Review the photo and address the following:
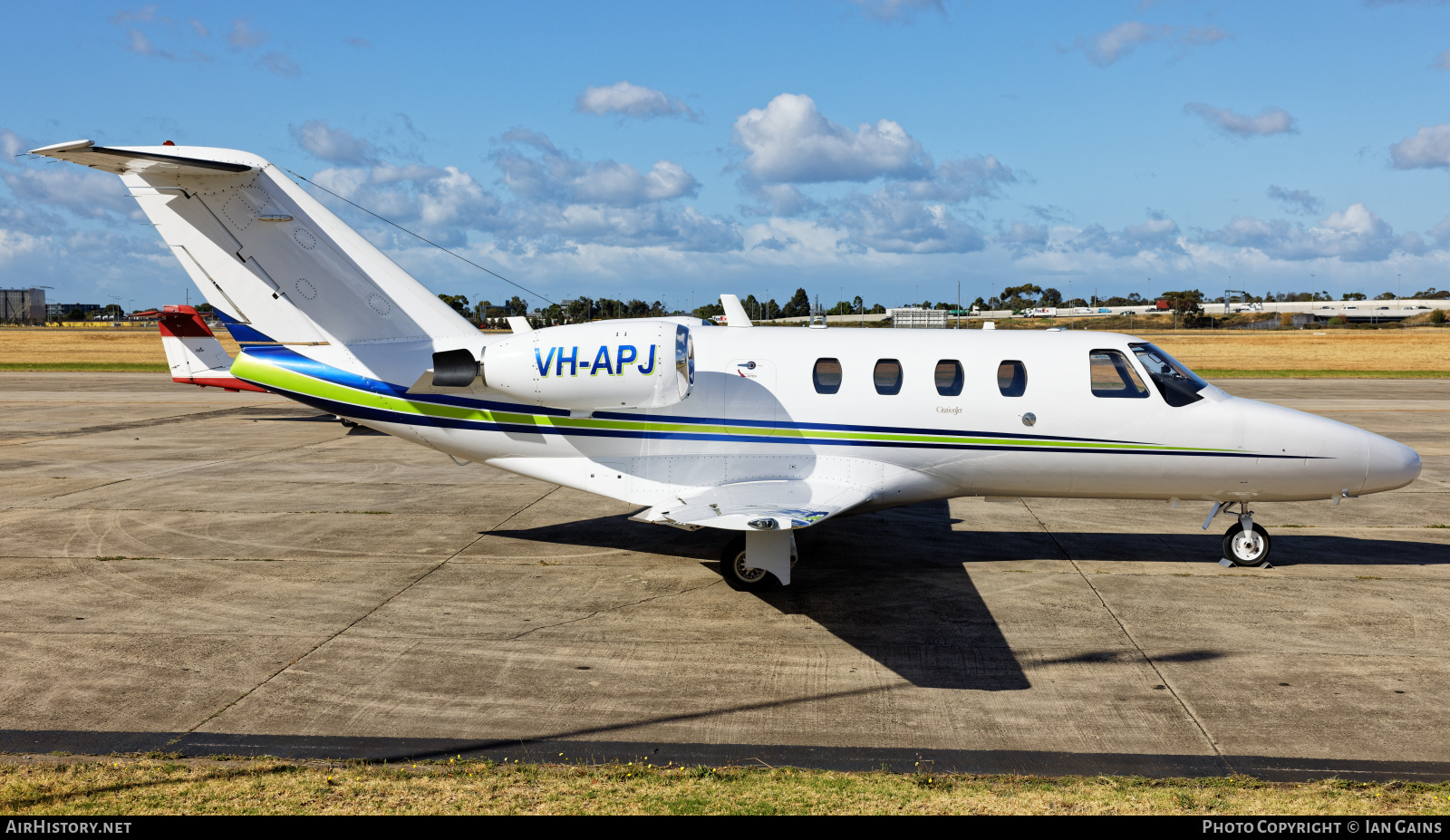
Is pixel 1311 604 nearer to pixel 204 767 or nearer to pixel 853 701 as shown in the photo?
pixel 853 701

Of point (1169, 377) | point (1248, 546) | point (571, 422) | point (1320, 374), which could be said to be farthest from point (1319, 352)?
point (571, 422)

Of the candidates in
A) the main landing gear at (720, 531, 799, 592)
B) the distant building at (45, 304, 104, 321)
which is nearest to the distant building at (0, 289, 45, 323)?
the distant building at (45, 304, 104, 321)

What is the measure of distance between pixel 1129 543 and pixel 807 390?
5591 millimetres

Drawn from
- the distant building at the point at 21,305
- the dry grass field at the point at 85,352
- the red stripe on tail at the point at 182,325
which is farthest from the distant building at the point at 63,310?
the red stripe on tail at the point at 182,325

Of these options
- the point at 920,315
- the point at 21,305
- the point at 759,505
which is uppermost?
the point at 21,305

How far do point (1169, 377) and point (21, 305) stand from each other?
8576 inches

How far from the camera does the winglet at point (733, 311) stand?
1419 cm

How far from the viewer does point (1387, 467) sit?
10672mm

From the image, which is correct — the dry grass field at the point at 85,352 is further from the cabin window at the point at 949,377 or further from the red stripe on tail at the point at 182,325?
the cabin window at the point at 949,377

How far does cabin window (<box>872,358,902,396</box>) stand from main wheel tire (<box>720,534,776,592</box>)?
2442mm

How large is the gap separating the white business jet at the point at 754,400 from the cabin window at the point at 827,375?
0.06 ft

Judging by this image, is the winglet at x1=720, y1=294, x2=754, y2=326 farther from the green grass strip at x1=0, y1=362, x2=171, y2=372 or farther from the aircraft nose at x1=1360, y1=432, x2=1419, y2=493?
the green grass strip at x1=0, y1=362, x2=171, y2=372

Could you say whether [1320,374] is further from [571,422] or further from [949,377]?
[571,422]

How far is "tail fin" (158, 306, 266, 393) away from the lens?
2484cm
